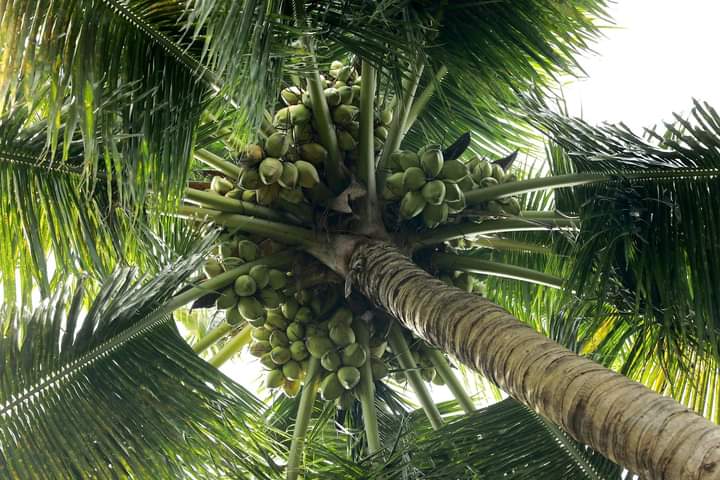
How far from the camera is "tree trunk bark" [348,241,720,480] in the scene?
1.93 m

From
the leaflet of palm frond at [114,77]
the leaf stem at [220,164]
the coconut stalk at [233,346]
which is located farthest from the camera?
the coconut stalk at [233,346]

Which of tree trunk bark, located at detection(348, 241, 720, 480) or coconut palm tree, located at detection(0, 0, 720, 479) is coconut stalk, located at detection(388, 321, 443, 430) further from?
tree trunk bark, located at detection(348, 241, 720, 480)

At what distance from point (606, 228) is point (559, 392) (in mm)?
891

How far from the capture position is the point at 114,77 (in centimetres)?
293

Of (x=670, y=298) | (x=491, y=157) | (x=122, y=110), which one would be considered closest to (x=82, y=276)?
(x=122, y=110)

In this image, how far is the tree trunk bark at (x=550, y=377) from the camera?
76.0 inches

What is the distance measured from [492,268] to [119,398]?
1.54 metres

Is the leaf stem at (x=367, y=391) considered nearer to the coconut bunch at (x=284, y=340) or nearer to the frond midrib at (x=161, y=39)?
the coconut bunch at (x=284, y=340)

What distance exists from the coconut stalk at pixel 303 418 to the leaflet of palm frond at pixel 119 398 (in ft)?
0.30

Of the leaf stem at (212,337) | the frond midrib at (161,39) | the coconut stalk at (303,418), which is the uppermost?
the frond midrib at (161,39)

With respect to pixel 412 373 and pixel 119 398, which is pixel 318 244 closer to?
pixel 412 373

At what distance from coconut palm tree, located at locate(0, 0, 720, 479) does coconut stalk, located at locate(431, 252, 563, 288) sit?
0.5 inches

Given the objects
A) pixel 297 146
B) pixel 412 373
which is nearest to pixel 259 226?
pixel 297 146

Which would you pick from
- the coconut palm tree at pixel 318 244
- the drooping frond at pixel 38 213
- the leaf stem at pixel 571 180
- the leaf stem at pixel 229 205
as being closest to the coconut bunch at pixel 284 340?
the coconut palm tree at pixel 318 244
